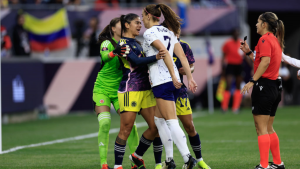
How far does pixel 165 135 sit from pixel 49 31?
1320 centimetres

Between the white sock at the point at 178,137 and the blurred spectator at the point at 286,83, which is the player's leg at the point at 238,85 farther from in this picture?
the white sock at the point at 178,137

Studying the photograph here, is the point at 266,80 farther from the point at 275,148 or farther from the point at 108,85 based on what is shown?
the point at 108,85

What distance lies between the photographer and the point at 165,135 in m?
5.69

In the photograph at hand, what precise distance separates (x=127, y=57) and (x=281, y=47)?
6.45 feet

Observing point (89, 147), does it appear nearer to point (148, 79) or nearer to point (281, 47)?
point (148, 79)

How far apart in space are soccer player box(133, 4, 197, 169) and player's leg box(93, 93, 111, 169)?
3.03 feet

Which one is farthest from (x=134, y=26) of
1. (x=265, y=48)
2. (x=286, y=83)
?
(x=286, y=83)

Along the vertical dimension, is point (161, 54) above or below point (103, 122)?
above

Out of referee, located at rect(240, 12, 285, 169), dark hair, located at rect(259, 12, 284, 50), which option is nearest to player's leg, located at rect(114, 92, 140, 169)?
referee, located at rect(240, 12, 285, 169)

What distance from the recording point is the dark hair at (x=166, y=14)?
18.2 ft

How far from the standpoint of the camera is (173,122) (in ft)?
18.0

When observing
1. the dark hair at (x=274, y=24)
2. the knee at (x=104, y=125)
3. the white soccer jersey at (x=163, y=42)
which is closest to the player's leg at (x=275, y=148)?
the dark hair at (x=274, y=24)

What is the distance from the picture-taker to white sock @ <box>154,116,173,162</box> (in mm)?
5645

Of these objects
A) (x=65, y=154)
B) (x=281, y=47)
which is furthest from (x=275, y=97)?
(x=65, y=154)
